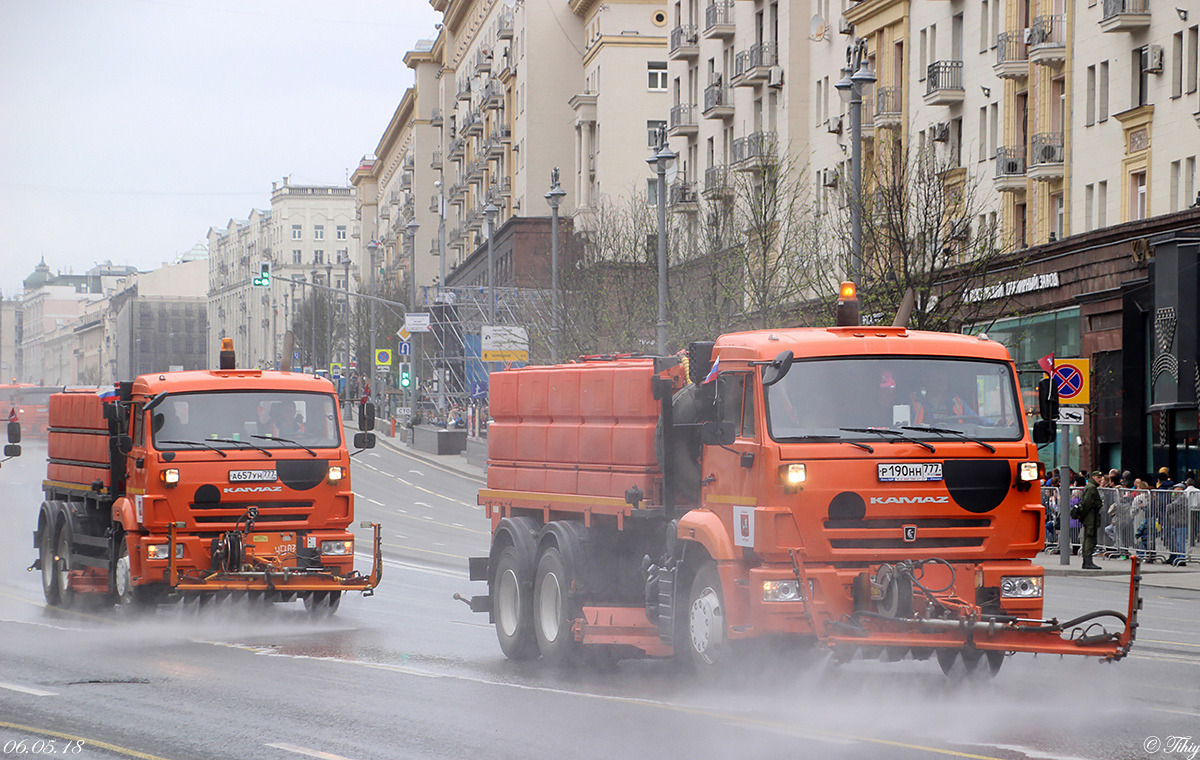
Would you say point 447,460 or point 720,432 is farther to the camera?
point 447,460

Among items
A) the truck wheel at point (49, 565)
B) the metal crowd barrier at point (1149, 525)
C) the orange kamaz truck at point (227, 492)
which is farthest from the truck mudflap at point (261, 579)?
the metal crowd barrier at point (1149, 525)

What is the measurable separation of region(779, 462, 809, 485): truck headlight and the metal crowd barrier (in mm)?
17299

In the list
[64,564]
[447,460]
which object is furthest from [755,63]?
[64,564]

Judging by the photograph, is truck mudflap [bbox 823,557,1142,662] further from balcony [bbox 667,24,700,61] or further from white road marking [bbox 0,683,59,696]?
balcony [bbox 667,24,700,61]

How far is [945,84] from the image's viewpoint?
4572 cm

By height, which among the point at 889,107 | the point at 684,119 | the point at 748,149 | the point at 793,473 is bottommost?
the point at 793,473

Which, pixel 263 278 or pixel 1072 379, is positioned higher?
pixel 263 278

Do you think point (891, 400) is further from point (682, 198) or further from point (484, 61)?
point (484, 61)

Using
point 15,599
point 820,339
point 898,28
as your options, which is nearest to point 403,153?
point 898,28

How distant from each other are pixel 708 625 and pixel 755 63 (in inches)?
1900

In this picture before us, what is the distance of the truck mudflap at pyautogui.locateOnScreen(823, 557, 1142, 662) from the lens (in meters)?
10.3

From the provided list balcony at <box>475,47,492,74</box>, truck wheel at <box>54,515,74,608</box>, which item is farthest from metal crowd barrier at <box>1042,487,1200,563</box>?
balcony at <box>475,47,492,74</box>

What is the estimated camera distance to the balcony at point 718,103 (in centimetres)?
6136
